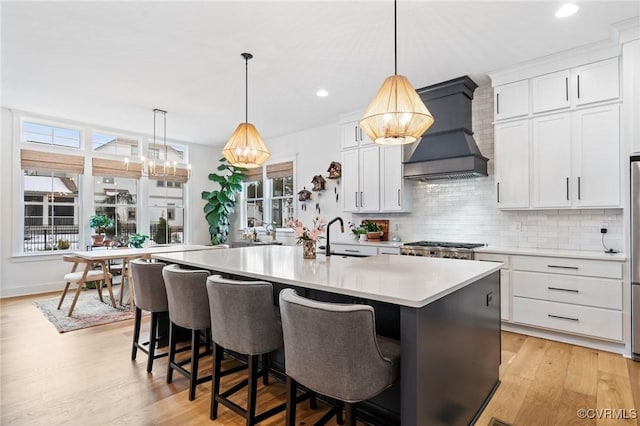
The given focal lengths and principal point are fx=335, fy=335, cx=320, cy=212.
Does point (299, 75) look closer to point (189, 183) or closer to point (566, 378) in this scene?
point (566, 378)

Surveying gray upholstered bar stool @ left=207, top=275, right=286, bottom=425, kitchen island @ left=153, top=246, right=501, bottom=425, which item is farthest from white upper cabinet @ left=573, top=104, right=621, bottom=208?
gray upholstered bar stool @ left=207, top=275, right=286, bottom=425

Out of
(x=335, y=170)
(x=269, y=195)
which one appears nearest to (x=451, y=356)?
(x=335, y=170)

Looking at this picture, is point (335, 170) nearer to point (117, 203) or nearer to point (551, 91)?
point (551, 91)

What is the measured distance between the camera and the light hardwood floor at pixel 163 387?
2119 millimetres

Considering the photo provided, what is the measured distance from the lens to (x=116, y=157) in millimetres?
6297

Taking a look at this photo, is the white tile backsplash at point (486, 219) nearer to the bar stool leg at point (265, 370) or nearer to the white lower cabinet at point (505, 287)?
the white lower cabinet at point (505, 287)

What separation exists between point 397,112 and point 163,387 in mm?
2573

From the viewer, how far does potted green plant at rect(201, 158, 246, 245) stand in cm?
716

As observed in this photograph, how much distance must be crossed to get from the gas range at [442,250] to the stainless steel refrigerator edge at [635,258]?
1321mm

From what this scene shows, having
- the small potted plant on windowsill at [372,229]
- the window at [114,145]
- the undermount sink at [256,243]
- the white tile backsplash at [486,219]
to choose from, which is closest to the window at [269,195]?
the undermount sink at [256,243]

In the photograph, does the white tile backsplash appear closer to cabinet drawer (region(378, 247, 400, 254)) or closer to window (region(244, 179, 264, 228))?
cabinet drawer (region(378, 247, 400, 254))

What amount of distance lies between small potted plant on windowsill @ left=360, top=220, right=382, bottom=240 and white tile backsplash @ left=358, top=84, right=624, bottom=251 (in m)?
0.25

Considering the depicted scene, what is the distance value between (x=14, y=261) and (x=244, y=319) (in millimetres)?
5506

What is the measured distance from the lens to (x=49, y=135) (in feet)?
18.5
